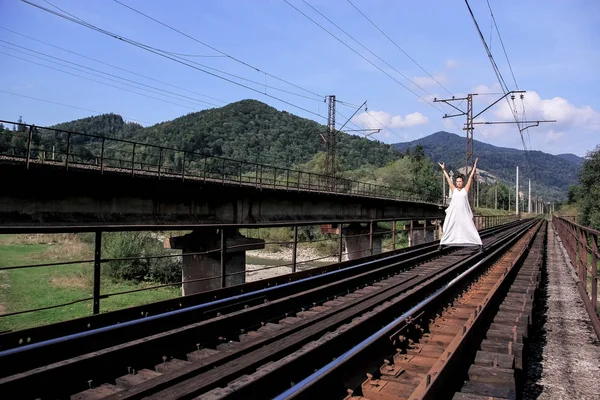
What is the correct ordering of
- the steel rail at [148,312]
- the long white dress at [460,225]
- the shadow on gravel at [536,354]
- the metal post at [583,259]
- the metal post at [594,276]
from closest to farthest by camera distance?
the steel rail at [148,312], the shadow on gravel at [536,354], the metal post at [594,276], the metal post at [583,259], the long white dress at [460,225]

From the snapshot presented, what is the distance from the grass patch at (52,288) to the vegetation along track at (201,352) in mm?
14315

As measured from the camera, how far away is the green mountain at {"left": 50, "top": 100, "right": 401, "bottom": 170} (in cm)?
15250

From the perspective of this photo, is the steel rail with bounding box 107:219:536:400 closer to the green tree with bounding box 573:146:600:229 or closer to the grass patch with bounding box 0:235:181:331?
the grass patch with bounding box 0:235:181:331

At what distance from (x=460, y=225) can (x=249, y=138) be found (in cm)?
16520

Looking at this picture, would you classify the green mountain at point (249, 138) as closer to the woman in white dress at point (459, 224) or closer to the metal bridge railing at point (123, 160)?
the metal bridge railing at point (123, 160)

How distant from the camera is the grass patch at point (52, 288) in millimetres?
20047

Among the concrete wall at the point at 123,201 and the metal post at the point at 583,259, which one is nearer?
the metal post at the point at 583,259

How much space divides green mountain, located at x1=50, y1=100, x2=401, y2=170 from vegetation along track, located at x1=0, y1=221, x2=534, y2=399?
14025 cm

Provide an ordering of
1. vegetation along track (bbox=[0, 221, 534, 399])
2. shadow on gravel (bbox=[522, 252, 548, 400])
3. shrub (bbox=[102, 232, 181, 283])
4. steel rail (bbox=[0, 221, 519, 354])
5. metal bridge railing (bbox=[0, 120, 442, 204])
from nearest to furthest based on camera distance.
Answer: vegetation along track (bbox=[0, 221, 534, 399]) → steel rail (bbox=[0, 221, 519, 354]) → shadow on gravel (bbox=[522, 252, 548, 400]) → metal bridge railing (bbox=[0, 120, 442, 204]) → shrub (bbox=[102, 232, 181, 283])

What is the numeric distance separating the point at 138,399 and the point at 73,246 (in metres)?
43.3

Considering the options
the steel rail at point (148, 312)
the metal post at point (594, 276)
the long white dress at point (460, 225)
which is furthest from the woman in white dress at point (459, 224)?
the metal post at point (594, 276)

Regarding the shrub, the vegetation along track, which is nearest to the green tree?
the shrub

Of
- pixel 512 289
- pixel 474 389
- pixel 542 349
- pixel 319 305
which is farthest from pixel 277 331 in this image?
pixel 512 289

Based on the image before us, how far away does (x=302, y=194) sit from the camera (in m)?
27.8
